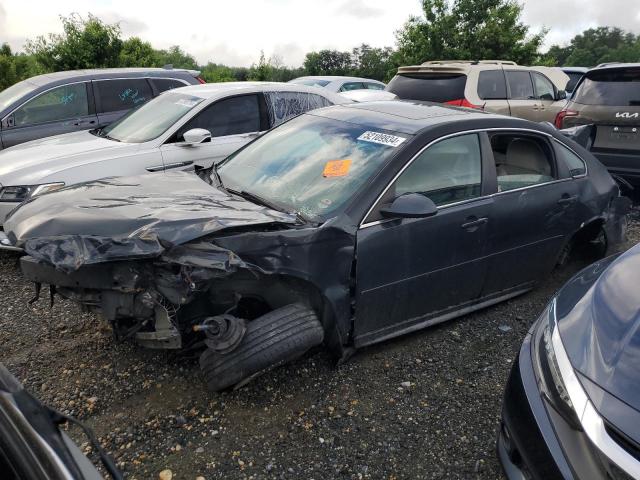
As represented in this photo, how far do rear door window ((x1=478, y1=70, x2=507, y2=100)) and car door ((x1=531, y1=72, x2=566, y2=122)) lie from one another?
874mm

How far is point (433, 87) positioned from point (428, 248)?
5.75 m

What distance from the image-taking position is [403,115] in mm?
3695

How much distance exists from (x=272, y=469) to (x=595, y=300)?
5.43 feet

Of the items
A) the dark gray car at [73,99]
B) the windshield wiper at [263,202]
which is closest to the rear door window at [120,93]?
the dark gray car at [73,99]

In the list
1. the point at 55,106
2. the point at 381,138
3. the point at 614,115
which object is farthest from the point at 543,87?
the point at 55,106

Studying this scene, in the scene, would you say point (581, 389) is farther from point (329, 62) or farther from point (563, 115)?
point (329, 62)

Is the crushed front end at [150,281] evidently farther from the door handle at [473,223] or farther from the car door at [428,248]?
the door handle at [473,223]

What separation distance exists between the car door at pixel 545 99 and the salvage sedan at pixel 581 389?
7.56 metres

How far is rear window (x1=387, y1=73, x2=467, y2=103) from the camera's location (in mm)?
8258

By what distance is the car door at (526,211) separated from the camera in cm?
366

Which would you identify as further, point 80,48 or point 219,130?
point 80,48

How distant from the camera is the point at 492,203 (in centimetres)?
357

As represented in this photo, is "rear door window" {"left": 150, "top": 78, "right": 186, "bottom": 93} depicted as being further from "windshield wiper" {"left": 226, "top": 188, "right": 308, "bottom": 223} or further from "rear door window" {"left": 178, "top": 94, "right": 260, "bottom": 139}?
"windshield wiper" {"left": 226, "top": 188, "right": 308, "bottom": 223}

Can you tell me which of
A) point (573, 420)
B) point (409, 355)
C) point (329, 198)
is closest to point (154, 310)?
point (329, 198)
